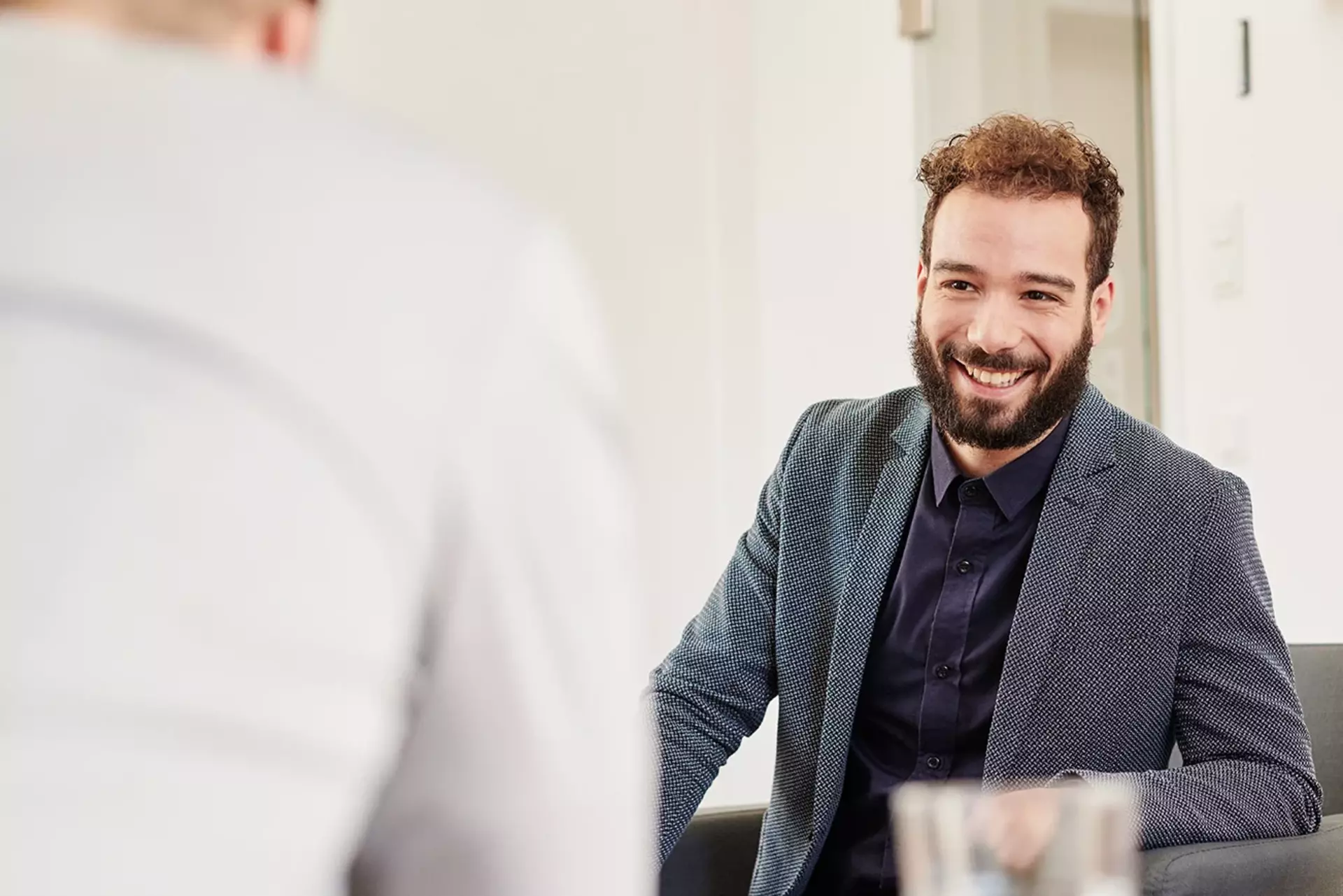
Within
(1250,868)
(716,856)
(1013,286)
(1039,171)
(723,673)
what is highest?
(1039,171)

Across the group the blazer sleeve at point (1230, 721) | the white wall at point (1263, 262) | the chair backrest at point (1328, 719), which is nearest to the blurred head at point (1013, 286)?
the blazer sleeve at point (1230, 721)

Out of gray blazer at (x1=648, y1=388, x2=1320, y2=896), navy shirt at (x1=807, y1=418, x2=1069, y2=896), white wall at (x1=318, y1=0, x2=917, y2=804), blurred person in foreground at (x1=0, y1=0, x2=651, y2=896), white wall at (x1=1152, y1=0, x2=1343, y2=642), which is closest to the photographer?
blurred person in foreground at (x1=0, y1=0, x2=651, y2=896)

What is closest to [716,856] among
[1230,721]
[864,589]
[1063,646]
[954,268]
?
[864,589]

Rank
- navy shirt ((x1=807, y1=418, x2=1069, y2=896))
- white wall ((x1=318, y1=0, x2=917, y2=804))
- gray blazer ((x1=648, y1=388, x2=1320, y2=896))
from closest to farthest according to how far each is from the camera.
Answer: gray blazer ((x1=648, y1=388, x2=1320, y2=896))
navy shirt ((x1=807, y1=418, x2=1069, y2=896))
white wall ((x1=318, y1=0, x2=917, y2=804))

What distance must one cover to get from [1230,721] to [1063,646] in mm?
188

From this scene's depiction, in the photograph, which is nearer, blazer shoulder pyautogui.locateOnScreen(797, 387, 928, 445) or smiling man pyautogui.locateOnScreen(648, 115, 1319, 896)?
smiling man pyautogui.locateOnScreen(648, 115, 1319, 896)

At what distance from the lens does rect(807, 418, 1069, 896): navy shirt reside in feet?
5.99

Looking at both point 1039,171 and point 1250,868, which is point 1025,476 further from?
point 1250,868

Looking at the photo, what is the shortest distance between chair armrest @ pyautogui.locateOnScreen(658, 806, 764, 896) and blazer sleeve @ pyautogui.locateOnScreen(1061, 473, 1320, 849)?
1.72ft

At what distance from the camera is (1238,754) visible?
1.70 metres

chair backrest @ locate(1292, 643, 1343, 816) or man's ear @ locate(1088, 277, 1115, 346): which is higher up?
man's ear @ locate(1088, 277, 1115, 346)

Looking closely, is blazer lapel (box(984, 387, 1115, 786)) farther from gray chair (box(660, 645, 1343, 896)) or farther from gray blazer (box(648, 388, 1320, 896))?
gray chair (box(660, 645, 1343, 896))

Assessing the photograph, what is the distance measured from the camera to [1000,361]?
6.22ft

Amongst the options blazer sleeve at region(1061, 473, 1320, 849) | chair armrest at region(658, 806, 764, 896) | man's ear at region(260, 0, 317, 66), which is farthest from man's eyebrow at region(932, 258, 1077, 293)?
man's ear at region(260, 0, 317, 66)
